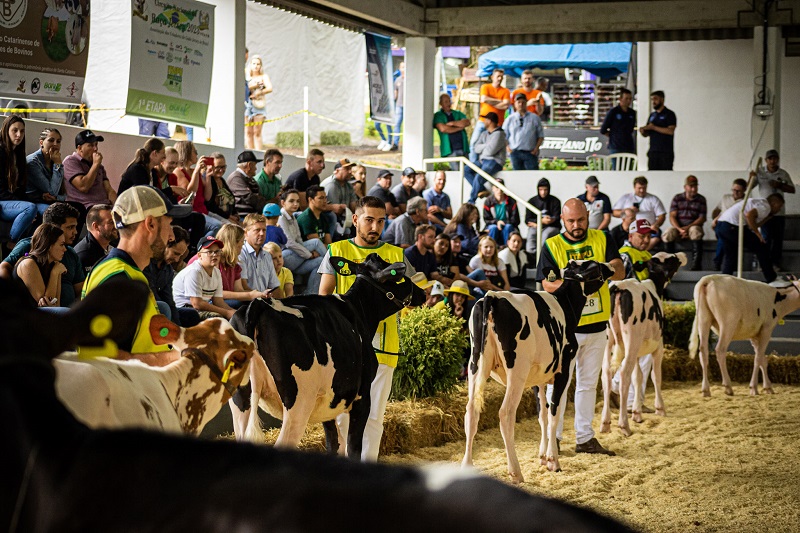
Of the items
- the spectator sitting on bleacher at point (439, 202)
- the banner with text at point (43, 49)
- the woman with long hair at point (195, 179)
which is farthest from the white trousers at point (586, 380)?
the spectator sitting on bleacher at point (439, 202)

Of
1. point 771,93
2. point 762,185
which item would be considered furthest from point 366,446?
point 771,93

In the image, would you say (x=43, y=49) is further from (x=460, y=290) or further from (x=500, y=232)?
(x=500, y=232)

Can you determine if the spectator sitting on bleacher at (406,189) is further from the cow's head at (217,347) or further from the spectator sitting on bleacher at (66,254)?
the cow's head at (217,347)

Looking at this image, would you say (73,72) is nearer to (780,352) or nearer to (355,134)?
(780,352)

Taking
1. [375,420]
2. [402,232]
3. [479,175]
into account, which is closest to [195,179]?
[402,232]

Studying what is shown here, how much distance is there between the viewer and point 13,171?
9.09 metres

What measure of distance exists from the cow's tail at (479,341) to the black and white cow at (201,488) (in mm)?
6803

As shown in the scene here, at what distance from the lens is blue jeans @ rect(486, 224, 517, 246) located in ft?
55.3

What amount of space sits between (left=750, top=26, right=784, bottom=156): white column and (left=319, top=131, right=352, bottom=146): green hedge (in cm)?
1311

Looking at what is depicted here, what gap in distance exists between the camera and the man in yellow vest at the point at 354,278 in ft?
23.2

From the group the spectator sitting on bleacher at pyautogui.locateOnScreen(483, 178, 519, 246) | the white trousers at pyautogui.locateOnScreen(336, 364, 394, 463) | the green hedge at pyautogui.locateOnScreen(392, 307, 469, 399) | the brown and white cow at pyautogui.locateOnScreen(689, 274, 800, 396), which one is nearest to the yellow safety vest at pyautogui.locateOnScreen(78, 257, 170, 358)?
the white trousers at pyautogui.locateOnScreen(336, 364, 394, 463)

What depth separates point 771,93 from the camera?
20.2 m

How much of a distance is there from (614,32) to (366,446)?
16.3 metres

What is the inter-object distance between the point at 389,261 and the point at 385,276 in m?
0.54
